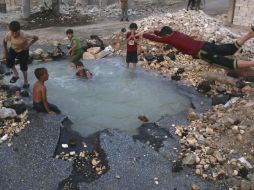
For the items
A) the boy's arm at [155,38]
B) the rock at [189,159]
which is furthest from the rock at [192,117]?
the boy's arm at [155,38]

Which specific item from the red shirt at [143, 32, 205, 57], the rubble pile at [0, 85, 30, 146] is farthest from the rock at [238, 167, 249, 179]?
the rubble pile at [0, 85, 30, 146]

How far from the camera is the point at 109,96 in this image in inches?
308

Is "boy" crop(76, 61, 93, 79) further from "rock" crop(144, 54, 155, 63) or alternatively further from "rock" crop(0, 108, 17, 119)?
"rock" crop(0, 108, 17, 119)

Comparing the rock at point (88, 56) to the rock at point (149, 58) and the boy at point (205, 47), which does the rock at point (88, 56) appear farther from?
the boy at point (205, 47)

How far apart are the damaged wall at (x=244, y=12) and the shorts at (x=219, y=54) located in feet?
21.8

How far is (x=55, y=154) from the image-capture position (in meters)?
5.71

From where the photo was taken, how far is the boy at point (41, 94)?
20.9 ft

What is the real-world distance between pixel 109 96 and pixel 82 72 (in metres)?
1.19

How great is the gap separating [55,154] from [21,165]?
52 cm

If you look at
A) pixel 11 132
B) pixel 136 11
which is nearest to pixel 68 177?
pixel 11 132

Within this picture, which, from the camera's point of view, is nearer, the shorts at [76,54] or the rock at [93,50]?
the shorts at [76,54]

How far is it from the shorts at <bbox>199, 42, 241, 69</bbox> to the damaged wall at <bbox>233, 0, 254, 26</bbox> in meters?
6.64

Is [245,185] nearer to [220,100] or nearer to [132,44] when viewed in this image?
[220,100]

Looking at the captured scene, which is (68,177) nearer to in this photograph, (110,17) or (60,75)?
(60,75)
